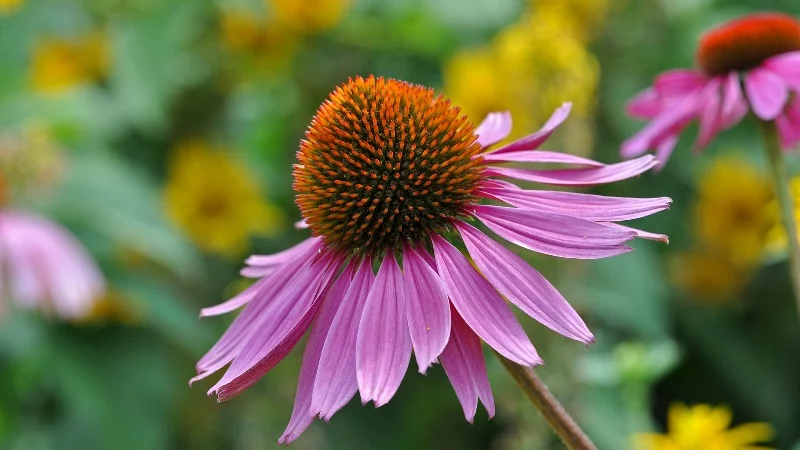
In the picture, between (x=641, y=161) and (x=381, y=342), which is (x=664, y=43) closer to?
(x=641, y=161)

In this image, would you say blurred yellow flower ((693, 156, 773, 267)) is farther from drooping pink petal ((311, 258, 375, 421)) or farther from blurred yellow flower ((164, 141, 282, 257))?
drooping pink petal ((311, 258, 375, 421))

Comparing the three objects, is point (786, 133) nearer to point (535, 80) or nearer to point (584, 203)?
point (584, 203)

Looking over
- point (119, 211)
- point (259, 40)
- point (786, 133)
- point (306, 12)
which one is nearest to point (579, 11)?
point (306, 12)

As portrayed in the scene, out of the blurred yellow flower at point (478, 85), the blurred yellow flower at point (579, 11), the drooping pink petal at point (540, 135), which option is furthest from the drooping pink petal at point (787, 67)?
the blurred yellow flower at point (579, 11)

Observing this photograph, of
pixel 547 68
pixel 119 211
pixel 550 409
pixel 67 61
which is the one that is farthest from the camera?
pixel 67 61

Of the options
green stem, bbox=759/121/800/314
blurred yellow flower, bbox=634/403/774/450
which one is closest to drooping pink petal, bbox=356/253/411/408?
green stem, bbox=759/121/800/314

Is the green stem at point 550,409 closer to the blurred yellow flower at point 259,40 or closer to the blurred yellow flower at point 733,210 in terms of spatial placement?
the blurred yellow flower at point 733,210
